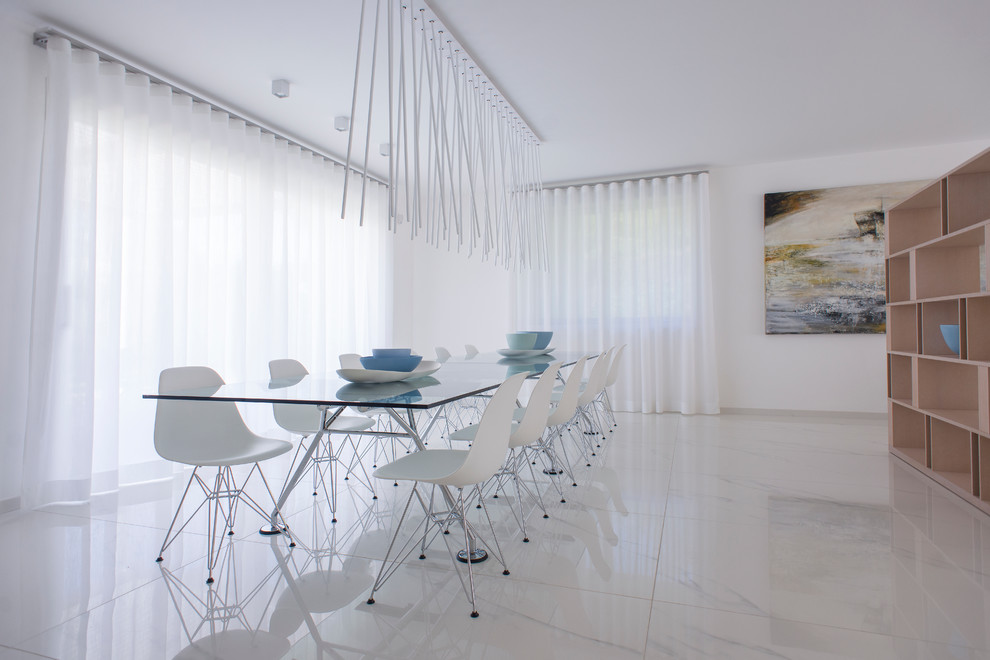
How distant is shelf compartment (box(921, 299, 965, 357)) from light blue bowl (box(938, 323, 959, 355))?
0.21 meters

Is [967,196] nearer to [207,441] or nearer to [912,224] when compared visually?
[912,224]

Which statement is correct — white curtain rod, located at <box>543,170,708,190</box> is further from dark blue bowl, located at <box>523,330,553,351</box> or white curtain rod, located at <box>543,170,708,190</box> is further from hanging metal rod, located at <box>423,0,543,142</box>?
dark blue bowl, located at <box>523,330,553,351</box>

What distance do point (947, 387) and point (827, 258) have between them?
2.44 meters

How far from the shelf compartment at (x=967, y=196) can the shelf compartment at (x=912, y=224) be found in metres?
0.68

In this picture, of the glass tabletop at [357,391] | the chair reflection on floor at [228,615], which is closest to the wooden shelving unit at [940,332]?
the glass tabletop at [357,391]

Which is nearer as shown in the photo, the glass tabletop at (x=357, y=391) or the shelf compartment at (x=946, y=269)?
the glass tabletop at (x=357, y=391)

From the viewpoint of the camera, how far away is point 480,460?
1976mm

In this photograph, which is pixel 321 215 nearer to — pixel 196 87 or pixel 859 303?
pixel 196 87

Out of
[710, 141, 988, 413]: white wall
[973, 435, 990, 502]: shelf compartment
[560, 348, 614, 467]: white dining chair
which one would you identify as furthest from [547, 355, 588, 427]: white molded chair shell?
[710, 141, 988, 413]: white wall

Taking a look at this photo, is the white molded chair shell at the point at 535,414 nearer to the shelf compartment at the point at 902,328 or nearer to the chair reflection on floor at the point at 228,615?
the chair reflection on floor at the point at 228,615

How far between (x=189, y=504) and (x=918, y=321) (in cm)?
454

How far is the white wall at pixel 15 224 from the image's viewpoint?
3.00 m

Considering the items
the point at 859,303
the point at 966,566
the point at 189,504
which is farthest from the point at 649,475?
the point at 859,303

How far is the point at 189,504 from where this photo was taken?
3.05m
